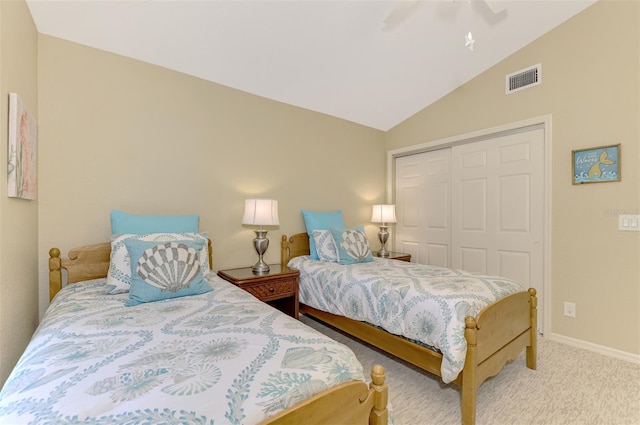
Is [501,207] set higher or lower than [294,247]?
higher

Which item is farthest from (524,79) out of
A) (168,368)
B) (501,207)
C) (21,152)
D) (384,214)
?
(21,152)

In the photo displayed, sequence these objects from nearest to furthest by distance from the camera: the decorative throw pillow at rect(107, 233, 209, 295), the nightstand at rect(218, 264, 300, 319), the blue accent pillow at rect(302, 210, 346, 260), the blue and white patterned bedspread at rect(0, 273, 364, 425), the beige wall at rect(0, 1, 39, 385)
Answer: the blue and white patterned bedspread at rect(0, 273, 364, 425) → the beige wall at rect(0, 1, 39, 385) → the decorative throw pillow at rect(107, 233, 209, 295) → the nightstand at rect(218, 264, 300, 319) → the blue accent pillow at rect(302, 210, 346, 260)

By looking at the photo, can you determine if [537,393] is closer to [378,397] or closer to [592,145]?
[378,397]

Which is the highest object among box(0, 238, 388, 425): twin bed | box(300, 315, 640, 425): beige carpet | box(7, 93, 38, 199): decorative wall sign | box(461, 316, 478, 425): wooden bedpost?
box(7, 93, 38, 199): decorative wall sign

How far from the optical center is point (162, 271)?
1776mm

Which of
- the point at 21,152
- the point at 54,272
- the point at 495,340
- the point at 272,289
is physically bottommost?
the point at 495,340

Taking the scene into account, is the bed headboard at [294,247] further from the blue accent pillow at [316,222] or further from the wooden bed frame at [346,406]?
the wooden bed frame at [346,406]

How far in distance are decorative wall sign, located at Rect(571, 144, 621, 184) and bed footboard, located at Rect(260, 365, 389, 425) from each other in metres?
2.71

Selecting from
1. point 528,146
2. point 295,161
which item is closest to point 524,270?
point 528,146

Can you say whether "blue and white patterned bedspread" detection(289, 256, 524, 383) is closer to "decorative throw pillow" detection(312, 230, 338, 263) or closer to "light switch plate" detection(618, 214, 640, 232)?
"decorative throw pillow" detection(312, 230, 338, 263)

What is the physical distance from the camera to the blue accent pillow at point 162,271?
1712 mm

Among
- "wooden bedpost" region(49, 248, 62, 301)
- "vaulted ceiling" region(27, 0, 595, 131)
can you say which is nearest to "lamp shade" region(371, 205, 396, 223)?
"vaulted ceiling" region(27, 0, 595, 131)

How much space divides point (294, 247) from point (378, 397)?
236 centimetres

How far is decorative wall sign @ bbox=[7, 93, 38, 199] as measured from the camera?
5.02ft
